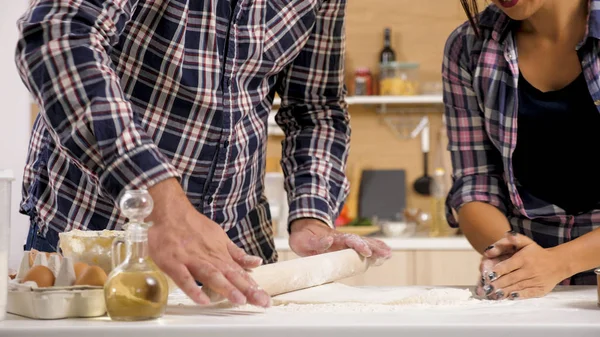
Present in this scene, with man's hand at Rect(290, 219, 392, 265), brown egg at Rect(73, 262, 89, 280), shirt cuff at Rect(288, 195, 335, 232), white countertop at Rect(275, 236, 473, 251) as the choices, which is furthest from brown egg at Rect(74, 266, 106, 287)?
white countertop at Rect(275, 236, 473, 251)

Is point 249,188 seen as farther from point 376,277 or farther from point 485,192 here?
point 376,277

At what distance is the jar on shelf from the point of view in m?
3.67

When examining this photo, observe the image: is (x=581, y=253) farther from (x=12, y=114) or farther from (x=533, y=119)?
(x=12, y=114)

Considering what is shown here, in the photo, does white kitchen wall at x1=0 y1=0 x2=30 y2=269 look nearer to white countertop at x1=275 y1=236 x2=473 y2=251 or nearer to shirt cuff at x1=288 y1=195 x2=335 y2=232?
white countertop at x1=275 y1=236 x2=473 y2=251

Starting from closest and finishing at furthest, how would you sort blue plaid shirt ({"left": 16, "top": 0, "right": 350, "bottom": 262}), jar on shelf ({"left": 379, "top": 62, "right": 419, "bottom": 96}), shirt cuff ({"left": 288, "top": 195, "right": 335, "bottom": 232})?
blue plaid shirt ({"left": 16, "top": 0, "right": 350, "bottom": 262}) → shirt cuff ({"left": 288, "top": 195, "right": 335, "bottom": 232}) → jar on shelf ({"left": 379, "top": 62, "right": 419, "bottom": 96})

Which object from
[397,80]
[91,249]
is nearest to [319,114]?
[91,249]

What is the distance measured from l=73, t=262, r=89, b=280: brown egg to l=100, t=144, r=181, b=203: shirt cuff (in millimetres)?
95

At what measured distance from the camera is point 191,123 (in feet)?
4.55

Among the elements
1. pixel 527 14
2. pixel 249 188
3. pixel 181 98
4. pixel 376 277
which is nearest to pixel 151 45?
pixel 181 98

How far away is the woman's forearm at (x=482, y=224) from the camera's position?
1.59 meters

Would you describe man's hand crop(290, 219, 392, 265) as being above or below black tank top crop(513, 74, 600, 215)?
below

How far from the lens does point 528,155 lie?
5.29 ft

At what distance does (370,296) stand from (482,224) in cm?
56

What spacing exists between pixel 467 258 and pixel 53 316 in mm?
2530
